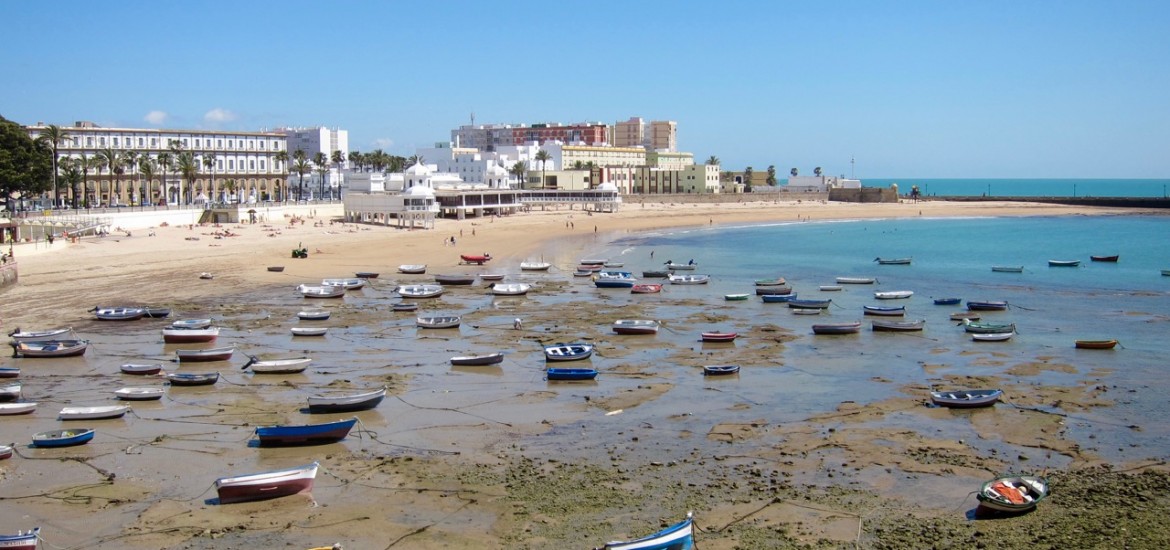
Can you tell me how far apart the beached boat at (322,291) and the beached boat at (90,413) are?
904 inches

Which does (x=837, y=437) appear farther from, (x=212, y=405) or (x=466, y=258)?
(x=466, y=258)

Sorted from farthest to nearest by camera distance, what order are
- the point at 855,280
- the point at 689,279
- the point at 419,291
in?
the point at 855,280 < the point at 689,279 < the point at 419,291

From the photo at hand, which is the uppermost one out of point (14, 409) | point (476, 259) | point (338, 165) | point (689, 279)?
point (338, 165)

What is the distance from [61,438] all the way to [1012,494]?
2139cm

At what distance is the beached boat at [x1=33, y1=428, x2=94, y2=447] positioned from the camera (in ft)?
76.5

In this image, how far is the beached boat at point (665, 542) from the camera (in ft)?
53.1

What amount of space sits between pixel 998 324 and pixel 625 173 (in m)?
120

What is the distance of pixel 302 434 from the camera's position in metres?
23.7

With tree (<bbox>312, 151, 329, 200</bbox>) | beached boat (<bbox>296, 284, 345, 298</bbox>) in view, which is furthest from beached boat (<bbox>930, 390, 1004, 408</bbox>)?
tree (<bbox>312, 151, 329, 200</bbox>)

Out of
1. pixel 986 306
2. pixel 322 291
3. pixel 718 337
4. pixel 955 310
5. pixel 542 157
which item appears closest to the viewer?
pixel 718 337

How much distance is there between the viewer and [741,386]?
99.5ft

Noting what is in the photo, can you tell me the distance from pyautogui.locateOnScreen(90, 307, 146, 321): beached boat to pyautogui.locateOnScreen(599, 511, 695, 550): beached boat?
104ft

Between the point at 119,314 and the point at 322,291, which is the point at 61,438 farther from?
the point at 322,291

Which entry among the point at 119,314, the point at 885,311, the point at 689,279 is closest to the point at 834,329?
the point at 885,311
